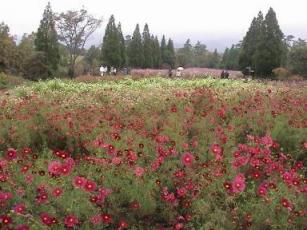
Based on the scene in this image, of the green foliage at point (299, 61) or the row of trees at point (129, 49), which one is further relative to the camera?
the row of trees at point (129, 49)

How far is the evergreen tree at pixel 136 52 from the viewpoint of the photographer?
54.1m

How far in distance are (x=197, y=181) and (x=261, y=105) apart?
13.1 feet

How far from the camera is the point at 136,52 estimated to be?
54156mm

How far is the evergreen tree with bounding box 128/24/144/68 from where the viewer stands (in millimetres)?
54062

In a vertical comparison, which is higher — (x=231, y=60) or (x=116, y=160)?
(x=116, y=160)

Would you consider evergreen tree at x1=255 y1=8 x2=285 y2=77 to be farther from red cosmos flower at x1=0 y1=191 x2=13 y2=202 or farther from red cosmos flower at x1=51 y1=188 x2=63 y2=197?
red cosmos flower at x1=0 y1=191 x2=13 y2=202

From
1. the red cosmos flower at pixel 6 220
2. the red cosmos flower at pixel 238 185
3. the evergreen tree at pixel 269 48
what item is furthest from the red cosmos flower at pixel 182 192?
the evergreen tree at pixel 269 48

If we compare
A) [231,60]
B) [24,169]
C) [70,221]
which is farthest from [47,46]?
[70,221]

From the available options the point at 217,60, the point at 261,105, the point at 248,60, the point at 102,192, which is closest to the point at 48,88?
the point at 261,105

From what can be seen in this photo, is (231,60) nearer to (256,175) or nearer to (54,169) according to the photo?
(256,175)

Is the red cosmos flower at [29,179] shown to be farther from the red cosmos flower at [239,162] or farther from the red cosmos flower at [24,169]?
the red cosmos flower at [239,162]

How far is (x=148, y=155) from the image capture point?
5.50 metres

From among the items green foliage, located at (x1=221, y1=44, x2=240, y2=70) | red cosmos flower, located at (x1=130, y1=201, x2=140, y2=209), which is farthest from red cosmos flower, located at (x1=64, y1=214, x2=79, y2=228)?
green foliage, located at (x1=221, y1=44, x2=240, y2=70)

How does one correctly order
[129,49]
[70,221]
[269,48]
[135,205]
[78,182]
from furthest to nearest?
[129,49] → [269,48] → [135,205] → [78,182] → [70,221]
